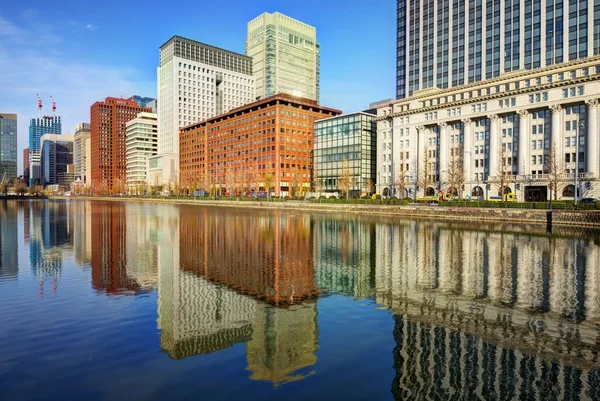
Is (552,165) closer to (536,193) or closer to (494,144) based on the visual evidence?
(536,193)

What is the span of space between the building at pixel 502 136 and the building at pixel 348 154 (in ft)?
22.6

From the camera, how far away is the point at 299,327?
1395 cm

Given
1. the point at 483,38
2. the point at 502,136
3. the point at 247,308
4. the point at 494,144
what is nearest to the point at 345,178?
the point at 494,144

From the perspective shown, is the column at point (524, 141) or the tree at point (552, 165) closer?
the tree at point (552, 165)

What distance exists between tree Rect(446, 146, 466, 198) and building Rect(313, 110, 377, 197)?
30.4 meters

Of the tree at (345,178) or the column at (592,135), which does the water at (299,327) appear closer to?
the column at (592,135)

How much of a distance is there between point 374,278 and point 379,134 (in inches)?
4066

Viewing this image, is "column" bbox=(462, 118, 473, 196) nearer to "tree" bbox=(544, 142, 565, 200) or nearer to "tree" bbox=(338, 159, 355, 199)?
"tree" bbox=(544, 142, 565, 200)

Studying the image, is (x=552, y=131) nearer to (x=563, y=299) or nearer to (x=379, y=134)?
(x=379, y=134)

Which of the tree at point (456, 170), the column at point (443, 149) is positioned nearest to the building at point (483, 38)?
the column at point (443, 149)

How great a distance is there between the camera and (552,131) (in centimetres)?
8131

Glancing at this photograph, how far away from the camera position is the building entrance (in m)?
83.1

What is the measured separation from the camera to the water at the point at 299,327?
977 centimetres

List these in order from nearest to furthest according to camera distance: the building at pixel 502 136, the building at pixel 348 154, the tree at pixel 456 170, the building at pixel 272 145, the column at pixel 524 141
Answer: the building at pixel 502 136 < the column at pixel 524 141 < the tree at pixel 456 170 < the building at pixel 348 154 < the building at pixel 272 145
